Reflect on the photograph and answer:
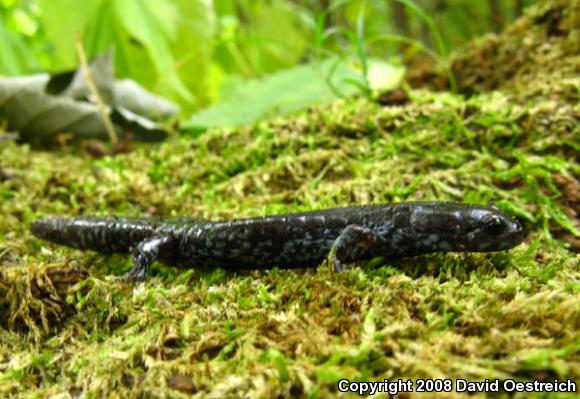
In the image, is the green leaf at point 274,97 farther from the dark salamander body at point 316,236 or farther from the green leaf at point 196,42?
the dark salamander body at point 316,236

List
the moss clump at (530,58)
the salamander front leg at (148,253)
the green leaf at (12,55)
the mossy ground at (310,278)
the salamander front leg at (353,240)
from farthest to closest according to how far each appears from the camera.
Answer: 1. the green leaf at (12,55)
2. the moss clump at (530,58)
3. the salamander front leg at (148,253)
4. the salamander front leg at (353,240)
5. the mossy ground at (310,278)

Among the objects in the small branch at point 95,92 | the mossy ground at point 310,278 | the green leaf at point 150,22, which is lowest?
the mossy ground at point 310,278

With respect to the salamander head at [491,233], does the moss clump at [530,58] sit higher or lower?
higher

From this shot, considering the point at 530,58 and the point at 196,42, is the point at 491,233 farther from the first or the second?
the point at 196,42

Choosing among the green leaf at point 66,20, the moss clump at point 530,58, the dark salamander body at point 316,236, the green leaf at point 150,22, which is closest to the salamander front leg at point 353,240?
the dark salamander body at point 316,236

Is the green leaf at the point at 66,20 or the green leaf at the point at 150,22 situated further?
the green leaf at the point at 66,20

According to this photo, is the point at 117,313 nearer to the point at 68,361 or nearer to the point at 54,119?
the point at 68,361

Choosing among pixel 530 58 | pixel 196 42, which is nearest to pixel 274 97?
pixel 196 42

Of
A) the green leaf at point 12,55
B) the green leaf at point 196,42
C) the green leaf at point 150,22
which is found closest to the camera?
the green leaf at point 150,22
